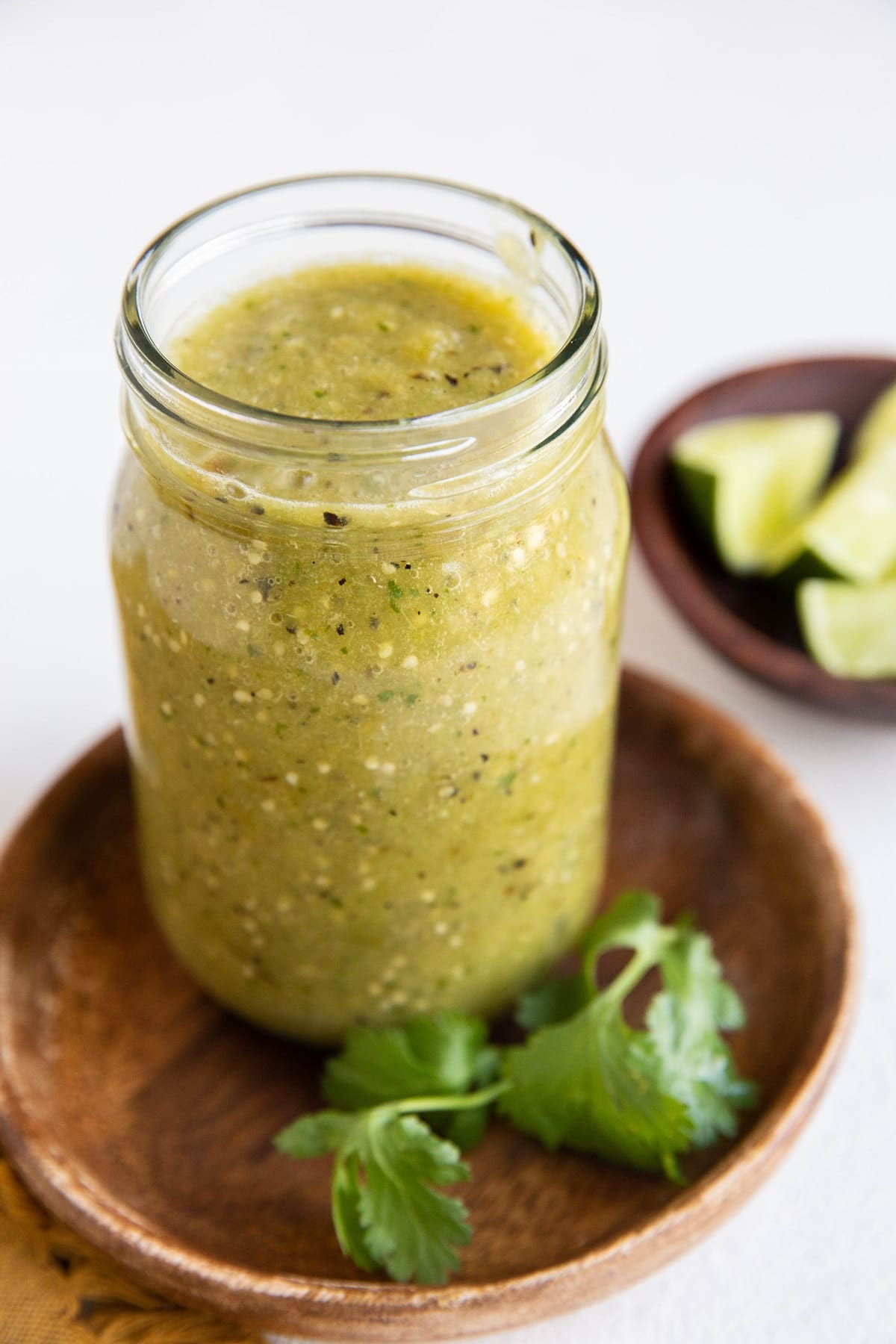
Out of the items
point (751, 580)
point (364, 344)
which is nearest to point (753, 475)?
point (751, 580)

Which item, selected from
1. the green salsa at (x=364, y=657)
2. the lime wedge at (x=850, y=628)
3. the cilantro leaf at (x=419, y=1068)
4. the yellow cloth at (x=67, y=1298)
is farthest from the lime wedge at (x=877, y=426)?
the yellow cloth at (x=67, y=1298)

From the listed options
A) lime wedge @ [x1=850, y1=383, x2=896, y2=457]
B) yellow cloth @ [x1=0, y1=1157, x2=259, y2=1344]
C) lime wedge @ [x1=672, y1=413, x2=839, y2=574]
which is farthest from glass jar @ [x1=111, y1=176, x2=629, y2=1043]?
lime wedge @ [x1=850, y1=383, x2=896, y2=457]

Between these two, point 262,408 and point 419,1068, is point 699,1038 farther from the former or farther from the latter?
point 262,408

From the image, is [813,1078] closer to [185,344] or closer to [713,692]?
[713,692]

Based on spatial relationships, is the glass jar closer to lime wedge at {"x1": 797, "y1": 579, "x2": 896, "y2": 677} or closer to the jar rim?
the jar rim

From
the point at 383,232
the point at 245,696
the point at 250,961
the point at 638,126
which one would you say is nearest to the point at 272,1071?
the point at 250,961
